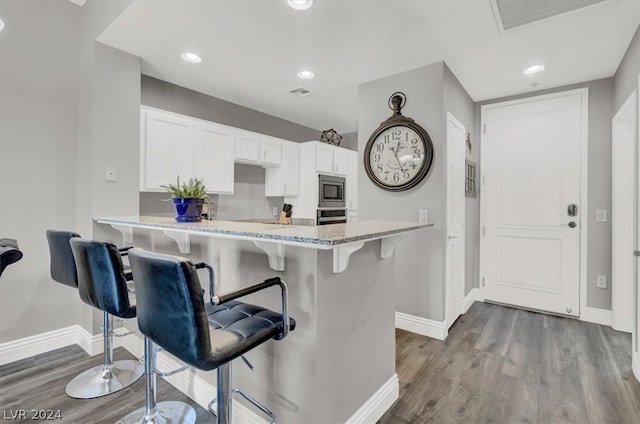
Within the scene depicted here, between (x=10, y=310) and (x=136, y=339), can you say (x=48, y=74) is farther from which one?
(x=136, y=339)

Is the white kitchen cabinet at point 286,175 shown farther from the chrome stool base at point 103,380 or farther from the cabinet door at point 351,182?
the chrome stool base at point 103,380

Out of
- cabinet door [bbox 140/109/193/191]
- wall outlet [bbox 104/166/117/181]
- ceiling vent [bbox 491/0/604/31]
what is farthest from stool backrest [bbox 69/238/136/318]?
ceiling vent [bbox 491/0/604/31]

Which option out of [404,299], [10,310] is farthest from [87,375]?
[404,299]

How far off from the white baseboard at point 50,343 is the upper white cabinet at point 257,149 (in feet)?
7.41

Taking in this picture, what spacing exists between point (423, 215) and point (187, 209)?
2.05m

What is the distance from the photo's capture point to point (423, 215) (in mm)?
2951

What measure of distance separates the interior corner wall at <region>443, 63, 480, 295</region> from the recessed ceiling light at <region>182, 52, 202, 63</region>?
239 cm

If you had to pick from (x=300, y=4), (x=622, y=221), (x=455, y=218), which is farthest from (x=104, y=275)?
(x=622, y=221)

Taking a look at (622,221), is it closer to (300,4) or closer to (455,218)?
(455,218)

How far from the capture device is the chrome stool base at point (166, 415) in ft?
5.38

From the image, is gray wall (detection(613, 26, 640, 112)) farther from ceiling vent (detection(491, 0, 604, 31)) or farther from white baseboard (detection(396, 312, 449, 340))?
white baseboard (detection(396, 312, 449, 340))

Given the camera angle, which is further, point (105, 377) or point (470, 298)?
point (470, 298)

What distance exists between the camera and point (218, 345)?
111 cm

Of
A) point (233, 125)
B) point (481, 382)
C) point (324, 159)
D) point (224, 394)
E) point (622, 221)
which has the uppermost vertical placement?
point (233, 125)
